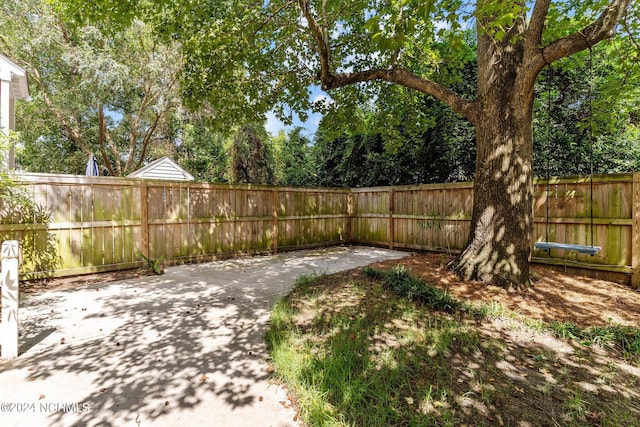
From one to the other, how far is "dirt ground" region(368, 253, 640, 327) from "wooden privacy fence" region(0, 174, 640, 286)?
815 millimetres

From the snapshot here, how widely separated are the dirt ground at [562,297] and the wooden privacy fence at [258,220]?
0.81 m

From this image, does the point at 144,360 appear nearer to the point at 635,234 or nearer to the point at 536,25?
the point at 536,25

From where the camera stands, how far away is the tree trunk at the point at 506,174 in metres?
4.30

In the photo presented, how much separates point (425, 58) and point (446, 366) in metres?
6.30

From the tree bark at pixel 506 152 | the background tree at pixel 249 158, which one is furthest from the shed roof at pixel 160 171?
the tree bark at pixel 506 152

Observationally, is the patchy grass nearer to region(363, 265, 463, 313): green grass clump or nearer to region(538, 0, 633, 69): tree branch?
region(363, 265, 463, 313): green grass clump

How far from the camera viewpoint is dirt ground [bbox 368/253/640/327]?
3.52m

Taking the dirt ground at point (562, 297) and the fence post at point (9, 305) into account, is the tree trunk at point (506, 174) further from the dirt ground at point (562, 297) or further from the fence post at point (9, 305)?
the fence post at point (9, 305)

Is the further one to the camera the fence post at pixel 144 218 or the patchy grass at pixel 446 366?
A: the fence post at pixel 144 218

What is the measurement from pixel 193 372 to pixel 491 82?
5.12 meters

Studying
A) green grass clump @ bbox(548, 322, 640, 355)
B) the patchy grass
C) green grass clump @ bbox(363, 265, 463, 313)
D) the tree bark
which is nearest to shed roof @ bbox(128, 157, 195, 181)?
the tree bark

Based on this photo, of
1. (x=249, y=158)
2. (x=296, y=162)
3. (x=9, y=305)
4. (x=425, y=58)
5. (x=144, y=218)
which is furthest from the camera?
(x=296, y=162)

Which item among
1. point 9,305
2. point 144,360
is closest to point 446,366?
point 144,360

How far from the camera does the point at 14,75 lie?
5.22 metres
